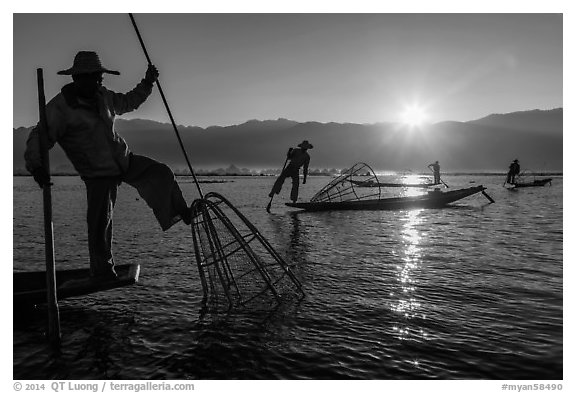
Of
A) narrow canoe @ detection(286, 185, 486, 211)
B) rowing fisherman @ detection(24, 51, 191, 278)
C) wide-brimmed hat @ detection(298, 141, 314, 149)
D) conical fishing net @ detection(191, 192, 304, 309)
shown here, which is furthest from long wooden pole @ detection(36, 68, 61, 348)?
narrow canoe @ detection(286, 185, 486, 211)

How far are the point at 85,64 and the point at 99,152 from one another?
4.06ft

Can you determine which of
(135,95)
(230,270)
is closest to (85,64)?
(135,95)

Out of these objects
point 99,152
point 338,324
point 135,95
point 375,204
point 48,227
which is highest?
point 135,95

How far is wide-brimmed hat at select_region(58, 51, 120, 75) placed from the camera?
5820 mm

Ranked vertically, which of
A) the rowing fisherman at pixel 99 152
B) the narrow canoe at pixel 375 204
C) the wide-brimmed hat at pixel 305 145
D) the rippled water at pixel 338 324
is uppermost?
the wide-brimmed hat at pixel 305 145

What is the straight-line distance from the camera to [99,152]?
6.25m

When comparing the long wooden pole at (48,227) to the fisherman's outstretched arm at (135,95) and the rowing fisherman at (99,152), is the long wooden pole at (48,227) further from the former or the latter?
the fisherman's outstretched arm at (135,95)

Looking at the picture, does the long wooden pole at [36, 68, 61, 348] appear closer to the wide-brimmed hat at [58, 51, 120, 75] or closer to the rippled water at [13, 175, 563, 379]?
the rippled water at [13, 175, 563, 379]

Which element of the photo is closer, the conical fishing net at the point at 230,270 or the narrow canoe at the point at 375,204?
the conical fishing net at the point at 230,270

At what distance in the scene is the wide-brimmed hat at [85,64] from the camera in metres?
5.82

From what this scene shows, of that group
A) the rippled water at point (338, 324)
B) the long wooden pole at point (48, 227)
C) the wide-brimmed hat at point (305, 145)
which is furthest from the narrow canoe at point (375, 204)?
the long wooden pole at point (48, 227)

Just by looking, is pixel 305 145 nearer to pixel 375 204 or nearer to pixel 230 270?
pixel 375 204

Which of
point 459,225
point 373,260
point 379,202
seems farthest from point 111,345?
point 379,202

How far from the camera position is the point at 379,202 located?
24109 millimetres
